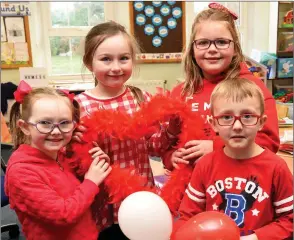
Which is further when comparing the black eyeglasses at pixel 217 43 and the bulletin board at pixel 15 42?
the bulletin board at pixel 15 42

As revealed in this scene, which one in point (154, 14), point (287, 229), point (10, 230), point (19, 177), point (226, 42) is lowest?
point (10, 230)

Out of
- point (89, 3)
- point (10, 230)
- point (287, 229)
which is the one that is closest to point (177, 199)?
point (287, 229)

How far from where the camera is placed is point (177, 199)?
4.01ft

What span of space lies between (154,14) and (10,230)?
8.90ft

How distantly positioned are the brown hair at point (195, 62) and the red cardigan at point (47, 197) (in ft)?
1.73

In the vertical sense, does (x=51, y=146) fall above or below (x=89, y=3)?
below

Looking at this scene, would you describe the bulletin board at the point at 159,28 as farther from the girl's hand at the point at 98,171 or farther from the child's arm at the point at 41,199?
the child's arm at the point at 41,199

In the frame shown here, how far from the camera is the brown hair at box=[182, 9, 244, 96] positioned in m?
1.31

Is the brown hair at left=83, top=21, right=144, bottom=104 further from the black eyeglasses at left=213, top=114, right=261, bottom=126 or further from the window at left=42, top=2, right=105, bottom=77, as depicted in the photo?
the window at left=42, top=2, right=105, bottom=77

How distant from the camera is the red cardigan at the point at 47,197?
41.4 inches

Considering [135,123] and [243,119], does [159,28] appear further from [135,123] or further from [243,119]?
[243,119]

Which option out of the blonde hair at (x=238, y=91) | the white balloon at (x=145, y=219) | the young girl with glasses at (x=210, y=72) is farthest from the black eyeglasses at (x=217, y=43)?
the white balloon at (x=145, y=219)

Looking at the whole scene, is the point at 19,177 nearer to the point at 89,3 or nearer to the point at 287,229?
the point at 287,229

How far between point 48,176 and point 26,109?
0.76ft
